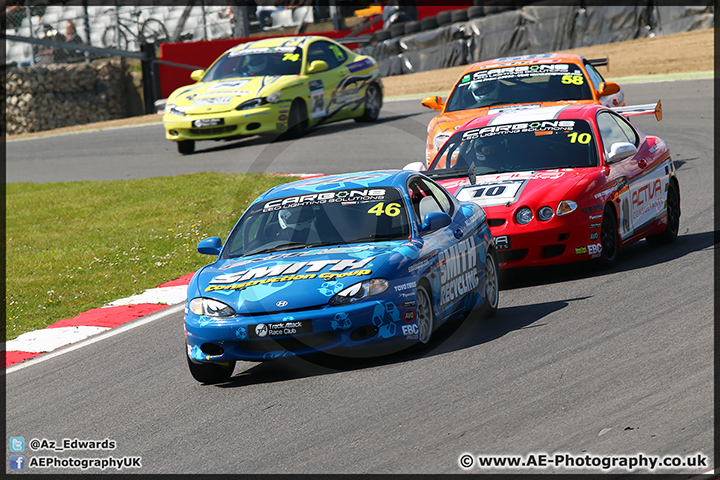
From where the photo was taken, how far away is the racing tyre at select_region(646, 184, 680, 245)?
996 cm

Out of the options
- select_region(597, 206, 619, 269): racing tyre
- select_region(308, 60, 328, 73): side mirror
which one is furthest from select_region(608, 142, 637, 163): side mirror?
select_region(308, 60, 328, 73): side mirror

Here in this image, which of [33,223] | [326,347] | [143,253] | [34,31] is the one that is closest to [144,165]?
[33,223]

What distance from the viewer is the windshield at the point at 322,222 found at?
7.26m

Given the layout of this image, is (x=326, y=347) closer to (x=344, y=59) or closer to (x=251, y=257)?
(x=251, y=257)

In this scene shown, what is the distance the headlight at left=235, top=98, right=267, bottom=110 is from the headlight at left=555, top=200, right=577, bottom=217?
9.85 metres

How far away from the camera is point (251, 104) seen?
17766 millimetres

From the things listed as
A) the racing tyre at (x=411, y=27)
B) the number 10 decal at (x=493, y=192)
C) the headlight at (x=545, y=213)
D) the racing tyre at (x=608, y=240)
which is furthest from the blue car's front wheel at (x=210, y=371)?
the racing tyre at (x=411, y=27)

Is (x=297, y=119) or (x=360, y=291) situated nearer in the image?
(x=360, y=291)

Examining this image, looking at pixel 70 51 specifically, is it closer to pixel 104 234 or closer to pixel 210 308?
pixel 104 234

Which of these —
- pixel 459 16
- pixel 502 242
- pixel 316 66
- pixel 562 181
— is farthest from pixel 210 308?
pixel 459 16

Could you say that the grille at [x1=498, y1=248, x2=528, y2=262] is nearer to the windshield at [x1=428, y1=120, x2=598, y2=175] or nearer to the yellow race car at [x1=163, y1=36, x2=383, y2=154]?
the windshield at [x1=428, y1=120, x2=598, y2=175]

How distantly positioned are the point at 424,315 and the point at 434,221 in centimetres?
73

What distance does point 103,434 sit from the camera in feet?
19.3
